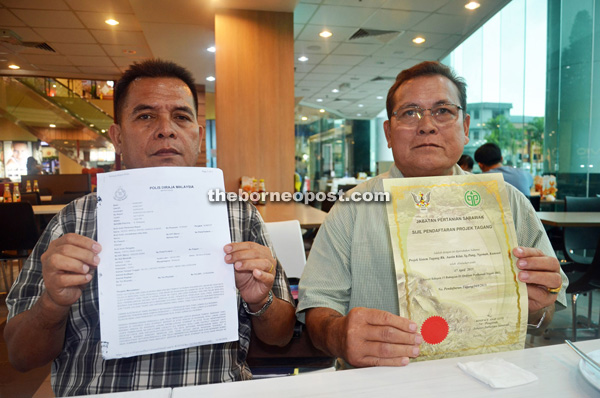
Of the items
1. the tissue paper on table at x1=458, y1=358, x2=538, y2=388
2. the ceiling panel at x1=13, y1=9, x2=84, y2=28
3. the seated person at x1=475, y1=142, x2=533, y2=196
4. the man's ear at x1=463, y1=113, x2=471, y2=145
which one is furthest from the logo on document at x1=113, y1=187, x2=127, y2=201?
the ceiling panel at x1=13, y1=9, x2=84, y2=28

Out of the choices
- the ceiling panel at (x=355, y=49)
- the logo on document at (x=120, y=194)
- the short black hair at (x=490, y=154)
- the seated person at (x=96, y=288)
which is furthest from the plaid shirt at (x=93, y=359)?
the ceiling panel at (x=355, y=49)

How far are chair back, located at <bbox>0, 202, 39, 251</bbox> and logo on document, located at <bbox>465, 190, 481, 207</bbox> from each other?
4.20 meters

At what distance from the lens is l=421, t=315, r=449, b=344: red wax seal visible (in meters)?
0.79

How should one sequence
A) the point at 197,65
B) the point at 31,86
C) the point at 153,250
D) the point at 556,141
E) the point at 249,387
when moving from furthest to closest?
the point at 31,86 < the point at 197,65 < the point at 556,141 < the point at 153,250 < the point at 249,387

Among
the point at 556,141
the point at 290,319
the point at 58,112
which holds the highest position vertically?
the point at 58,112

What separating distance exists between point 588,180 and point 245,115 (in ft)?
15.5

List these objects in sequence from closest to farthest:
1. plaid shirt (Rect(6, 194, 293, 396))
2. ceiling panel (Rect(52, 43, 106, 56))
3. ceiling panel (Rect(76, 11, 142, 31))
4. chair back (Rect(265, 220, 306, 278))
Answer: plaid shirt (Rect(6, 194, 293, 396)) → chair back (Rect(265, 220, 306, 278)) → ceiling panel (Rect(76, 11, 142, 31)) → ceiling panel (Rect(52, 43, 106, 56))

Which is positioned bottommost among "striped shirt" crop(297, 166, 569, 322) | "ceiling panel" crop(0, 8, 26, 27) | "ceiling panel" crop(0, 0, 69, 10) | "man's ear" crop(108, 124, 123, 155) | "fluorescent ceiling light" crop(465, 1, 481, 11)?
"striped shirt" crop(297, 166, 569, 322)

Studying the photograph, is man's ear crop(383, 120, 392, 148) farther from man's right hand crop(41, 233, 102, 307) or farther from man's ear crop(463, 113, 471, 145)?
man's right hand crop(41, 233, 102, 307)

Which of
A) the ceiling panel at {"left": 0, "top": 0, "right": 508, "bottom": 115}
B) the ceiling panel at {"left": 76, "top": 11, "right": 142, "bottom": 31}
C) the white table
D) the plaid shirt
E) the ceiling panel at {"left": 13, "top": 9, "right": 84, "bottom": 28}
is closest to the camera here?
the white table

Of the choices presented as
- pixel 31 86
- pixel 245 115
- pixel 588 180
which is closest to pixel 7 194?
pixel 245 115

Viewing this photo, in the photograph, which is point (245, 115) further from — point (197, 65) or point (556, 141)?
point (556, 141)

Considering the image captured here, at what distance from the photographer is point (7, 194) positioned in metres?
4.65

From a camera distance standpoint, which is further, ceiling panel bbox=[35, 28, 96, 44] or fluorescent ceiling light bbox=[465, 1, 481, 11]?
ceiling panel bbox=[35, 28, 96, 44]
